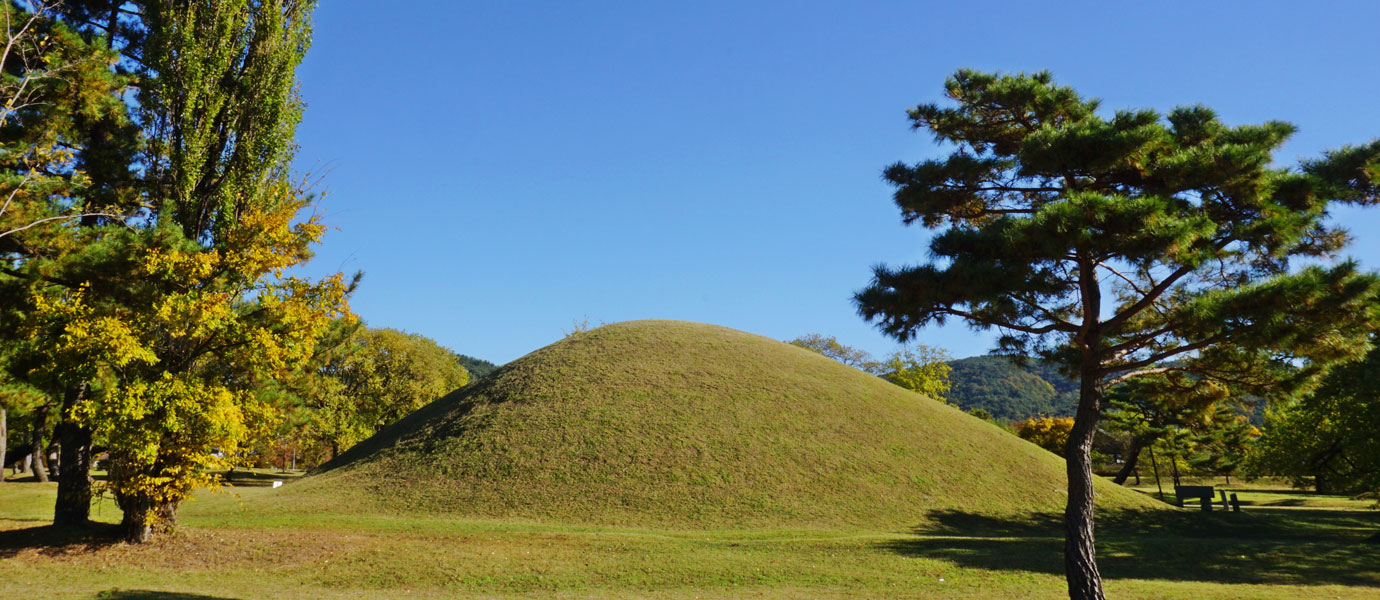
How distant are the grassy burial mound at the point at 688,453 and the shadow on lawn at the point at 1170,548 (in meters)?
1.46

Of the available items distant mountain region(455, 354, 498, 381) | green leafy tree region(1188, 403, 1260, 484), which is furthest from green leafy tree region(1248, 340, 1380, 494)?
distant mountain region(455, 354, 498, 381)

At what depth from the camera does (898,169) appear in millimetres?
13117

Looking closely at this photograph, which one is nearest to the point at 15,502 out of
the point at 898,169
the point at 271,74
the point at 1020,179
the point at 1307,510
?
the point at 271,74

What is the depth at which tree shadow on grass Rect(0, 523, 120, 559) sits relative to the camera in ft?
49.5

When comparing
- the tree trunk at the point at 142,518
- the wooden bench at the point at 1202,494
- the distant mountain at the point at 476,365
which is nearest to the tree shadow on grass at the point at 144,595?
the tree trunk at the point at 142,518

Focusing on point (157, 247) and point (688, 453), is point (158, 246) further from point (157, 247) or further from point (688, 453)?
point (688, 453)

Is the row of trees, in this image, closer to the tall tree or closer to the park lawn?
the park lawn

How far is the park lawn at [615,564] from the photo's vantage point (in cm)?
1350

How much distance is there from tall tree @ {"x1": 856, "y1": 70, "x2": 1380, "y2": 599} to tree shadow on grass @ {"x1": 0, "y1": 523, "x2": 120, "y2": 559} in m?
17.6

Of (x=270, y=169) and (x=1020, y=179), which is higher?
(x=270, y=169)

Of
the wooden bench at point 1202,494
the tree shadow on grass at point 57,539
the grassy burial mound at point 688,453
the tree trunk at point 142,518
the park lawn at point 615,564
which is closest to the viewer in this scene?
the park lawn at point 615,564

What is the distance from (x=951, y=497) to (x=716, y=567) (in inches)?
506

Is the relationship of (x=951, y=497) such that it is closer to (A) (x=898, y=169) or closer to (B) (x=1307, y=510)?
(A) (x=898, y=169)

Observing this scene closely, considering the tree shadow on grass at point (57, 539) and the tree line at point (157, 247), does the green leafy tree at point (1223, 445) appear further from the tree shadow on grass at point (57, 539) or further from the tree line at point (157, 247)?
the tree shadow on grass at point (57, 539)
